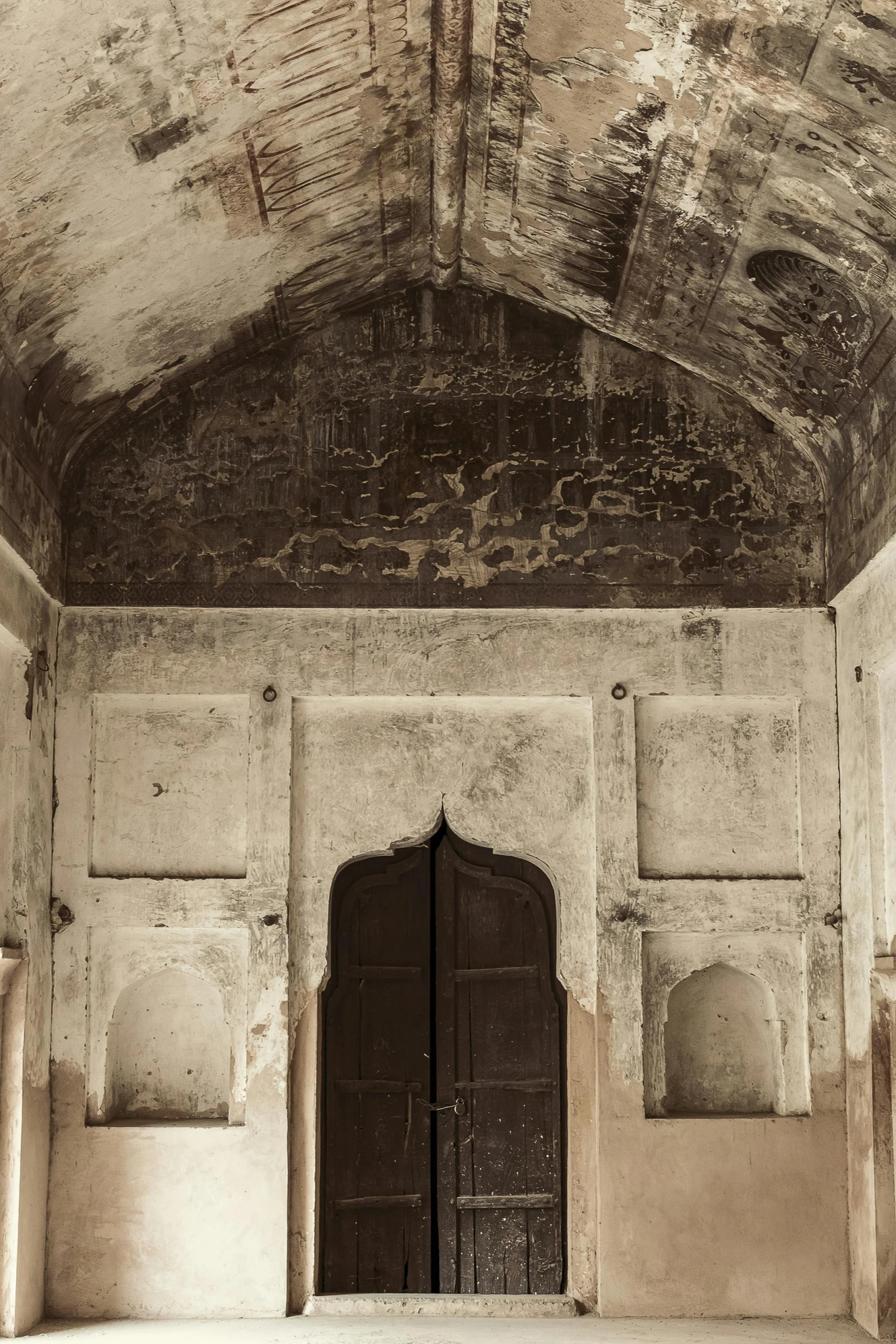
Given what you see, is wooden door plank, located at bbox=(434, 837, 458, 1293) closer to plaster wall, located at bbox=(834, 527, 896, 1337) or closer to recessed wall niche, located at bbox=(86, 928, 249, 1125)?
recessed wall niche, located at bbox=(86, 928, 249, 1125)

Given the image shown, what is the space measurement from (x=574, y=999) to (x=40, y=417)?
3289 mm

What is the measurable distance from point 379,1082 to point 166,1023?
0.96 m

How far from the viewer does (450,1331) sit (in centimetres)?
540

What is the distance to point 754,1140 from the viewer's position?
5.77m

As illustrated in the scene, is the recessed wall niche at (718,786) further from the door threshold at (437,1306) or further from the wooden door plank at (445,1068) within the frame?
the door threshold at (437,1306)

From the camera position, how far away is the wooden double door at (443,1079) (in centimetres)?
596

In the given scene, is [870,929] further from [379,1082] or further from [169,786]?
[169,786]

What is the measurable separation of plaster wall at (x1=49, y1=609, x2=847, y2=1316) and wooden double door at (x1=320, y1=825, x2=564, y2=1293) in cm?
22

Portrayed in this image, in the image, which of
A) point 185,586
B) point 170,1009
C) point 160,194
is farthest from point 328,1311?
point 160,194

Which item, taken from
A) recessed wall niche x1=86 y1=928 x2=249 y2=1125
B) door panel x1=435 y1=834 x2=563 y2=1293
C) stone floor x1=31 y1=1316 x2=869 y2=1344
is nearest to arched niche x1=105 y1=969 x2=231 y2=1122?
recessed wall niche x1=86 y1=928 x2=249 y2=1125

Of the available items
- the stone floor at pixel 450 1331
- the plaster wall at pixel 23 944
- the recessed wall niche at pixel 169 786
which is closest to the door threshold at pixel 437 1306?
the stone floor at pixel 450 1331

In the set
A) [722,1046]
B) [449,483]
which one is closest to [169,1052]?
[722,1046]

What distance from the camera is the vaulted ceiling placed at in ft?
13.3

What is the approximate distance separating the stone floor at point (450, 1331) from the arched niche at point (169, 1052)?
0.84 m
